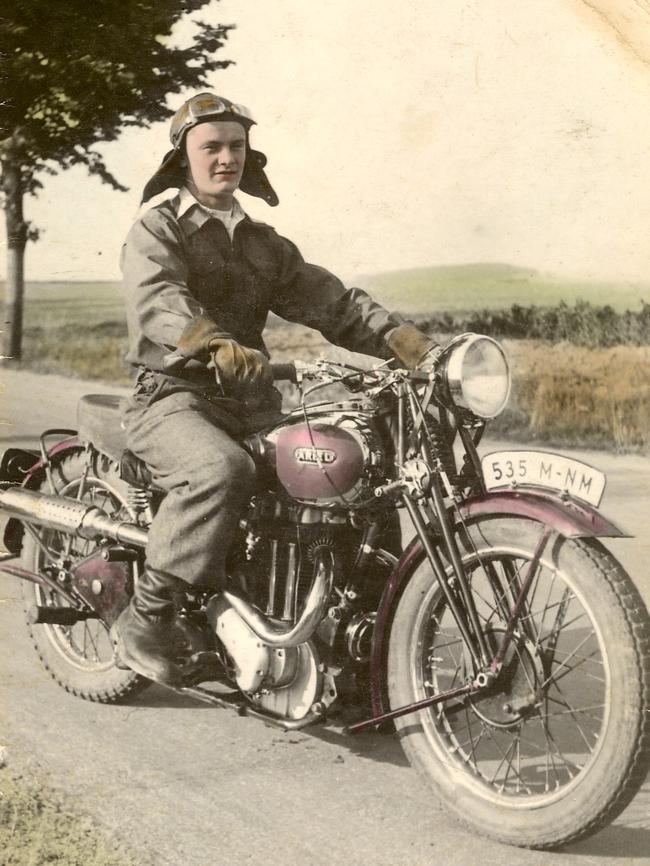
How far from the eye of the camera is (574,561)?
249 centimetres

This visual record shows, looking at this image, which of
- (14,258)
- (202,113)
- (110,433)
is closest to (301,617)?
(110,433)

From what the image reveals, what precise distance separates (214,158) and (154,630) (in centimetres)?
144

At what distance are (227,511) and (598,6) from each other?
1.78 metres

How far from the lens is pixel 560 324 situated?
3.57m

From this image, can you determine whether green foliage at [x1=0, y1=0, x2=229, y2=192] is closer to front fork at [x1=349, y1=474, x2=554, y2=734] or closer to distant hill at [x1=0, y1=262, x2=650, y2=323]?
distant hill at [x1=0, y1=262, x2=650, y2=323]

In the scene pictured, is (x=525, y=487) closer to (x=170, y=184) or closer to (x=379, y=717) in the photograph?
(x=379, y=717)

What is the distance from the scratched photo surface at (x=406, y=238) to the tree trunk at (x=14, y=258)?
5cm

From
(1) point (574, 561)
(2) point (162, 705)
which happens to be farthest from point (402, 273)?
(2) point (162, 705)

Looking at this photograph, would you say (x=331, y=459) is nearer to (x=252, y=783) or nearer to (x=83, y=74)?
(x=252, y=783)

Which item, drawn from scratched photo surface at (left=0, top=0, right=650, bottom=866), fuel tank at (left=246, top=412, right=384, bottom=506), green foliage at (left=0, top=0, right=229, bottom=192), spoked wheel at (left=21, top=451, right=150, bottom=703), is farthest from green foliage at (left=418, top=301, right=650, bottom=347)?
spoked wheel at (left=21, top=451, right=150, bottom=703)

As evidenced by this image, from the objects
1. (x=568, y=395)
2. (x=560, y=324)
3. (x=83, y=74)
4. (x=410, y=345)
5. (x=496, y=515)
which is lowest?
(x=496, y=515)

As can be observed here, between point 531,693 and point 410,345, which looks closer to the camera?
point 531,693

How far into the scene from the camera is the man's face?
127 inches

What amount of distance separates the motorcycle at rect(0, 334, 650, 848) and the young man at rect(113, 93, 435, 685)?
0.41ft
